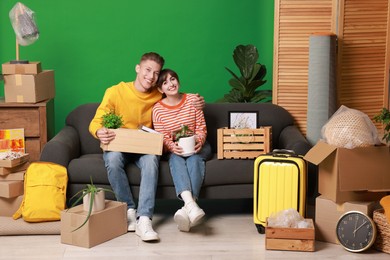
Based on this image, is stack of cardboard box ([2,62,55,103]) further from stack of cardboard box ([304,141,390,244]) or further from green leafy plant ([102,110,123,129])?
stack of cardboard box ([304,141,390,244])

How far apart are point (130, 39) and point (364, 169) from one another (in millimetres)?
2223

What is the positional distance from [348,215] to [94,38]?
2.45 meters

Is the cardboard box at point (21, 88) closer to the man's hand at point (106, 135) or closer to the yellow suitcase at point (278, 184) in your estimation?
the man's hand at point (106, 135)

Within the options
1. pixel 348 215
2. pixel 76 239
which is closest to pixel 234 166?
pixel 348 215

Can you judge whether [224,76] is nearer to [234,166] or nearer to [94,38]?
[94,38]

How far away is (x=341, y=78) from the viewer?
4.68 m

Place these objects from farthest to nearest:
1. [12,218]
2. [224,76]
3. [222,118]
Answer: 1. [224,76]
2. [222,118]
3. [12,218]

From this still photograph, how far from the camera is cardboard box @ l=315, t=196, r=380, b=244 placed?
3.61 metres

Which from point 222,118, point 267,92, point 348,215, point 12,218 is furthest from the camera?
point 267,92

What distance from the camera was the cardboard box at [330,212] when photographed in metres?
3.61

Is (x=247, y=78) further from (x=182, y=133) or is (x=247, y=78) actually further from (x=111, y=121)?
(x=111, y=121)

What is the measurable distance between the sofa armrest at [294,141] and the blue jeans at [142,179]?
818mm

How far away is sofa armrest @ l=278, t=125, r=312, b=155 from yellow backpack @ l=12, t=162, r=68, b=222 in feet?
4.49

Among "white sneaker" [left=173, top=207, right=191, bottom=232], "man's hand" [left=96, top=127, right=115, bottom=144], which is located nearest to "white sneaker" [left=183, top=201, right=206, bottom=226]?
"white sneaker" [left=173, top=207, right=191, bottom=232]
